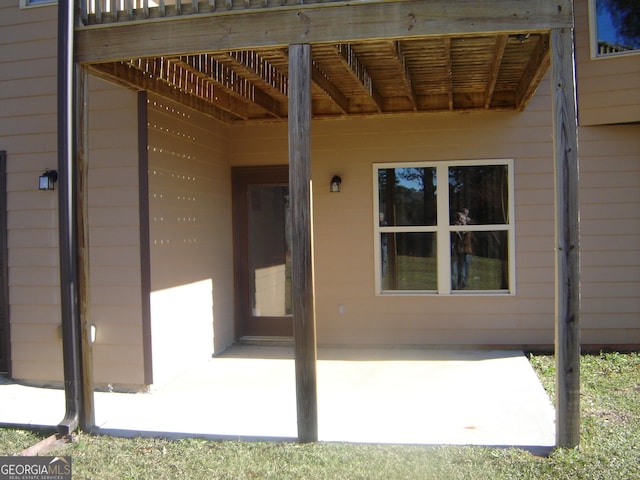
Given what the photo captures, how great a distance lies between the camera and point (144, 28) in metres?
4.06

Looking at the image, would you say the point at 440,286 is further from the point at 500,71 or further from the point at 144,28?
the point at 144,28

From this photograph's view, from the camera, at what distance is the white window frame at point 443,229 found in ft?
21.8

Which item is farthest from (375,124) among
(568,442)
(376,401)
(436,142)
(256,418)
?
(568,442)

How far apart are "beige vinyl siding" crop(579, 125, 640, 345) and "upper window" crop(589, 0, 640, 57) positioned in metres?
0.83

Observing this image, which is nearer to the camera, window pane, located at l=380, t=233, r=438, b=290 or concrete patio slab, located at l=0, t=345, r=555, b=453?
concrete patio slab, located at l=0, t=345, r=555, b=453

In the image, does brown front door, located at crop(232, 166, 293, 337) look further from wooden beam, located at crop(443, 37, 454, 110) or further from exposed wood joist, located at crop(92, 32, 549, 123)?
wooden beam, located at crop(443, 37, 454, 110)

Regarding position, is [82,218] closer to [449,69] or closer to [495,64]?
[449,69]

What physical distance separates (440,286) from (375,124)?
2.01 m

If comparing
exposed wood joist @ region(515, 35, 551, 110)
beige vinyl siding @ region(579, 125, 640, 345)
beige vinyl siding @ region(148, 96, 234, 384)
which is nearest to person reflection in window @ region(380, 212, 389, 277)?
beige vinyl siding @ region(148, 96, 234, 384)

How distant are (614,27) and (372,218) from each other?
3.30 metres

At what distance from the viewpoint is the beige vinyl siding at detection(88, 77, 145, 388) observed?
5230 millimetres

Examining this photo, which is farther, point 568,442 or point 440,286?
point 440,286

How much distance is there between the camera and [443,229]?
678cm

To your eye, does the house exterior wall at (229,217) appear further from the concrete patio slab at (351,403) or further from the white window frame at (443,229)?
the concrete patio slab at (351,403)
